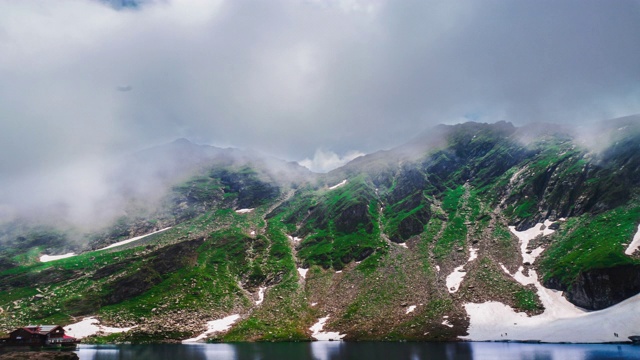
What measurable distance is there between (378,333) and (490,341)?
30.0 metres

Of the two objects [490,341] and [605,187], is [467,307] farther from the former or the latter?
[605,187]

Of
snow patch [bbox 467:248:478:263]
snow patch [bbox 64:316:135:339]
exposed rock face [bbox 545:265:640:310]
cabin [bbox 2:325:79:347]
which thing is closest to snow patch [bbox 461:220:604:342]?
exposed rock face [bbox 545:265:640:310]

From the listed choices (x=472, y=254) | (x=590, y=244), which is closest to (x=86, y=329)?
(x=472, y=254)

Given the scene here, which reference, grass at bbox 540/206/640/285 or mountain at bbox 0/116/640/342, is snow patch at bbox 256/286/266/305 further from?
grass at bbox 540/206/640/285

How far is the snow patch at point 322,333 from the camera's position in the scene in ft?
373

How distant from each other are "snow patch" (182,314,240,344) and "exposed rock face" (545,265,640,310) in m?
103

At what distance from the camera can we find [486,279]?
12744 cm

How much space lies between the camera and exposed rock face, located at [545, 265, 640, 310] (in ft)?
333

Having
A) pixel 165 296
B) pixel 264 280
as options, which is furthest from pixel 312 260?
pixel 165 296

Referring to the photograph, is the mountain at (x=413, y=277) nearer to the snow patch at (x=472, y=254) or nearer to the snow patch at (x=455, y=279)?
the snow patch at (x=472, y=254)

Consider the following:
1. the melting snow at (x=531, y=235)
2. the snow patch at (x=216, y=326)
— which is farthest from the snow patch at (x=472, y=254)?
the snow patch at (x=216, y=326)

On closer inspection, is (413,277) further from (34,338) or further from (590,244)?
(34,338)

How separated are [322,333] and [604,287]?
79479mm

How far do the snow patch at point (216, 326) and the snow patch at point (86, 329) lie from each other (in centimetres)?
2540
